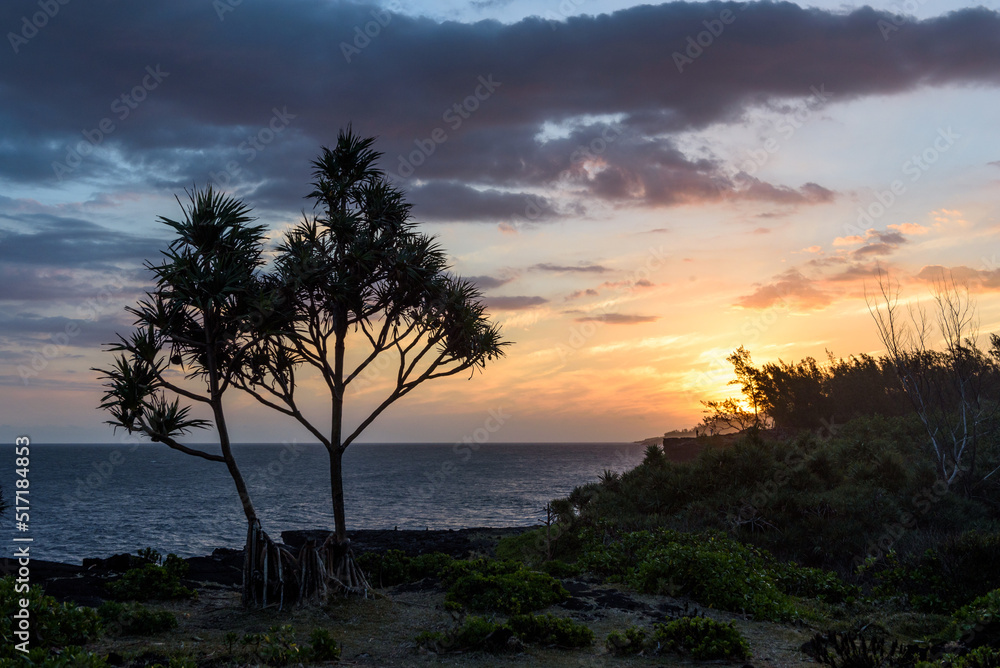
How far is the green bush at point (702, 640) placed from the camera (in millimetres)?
8812

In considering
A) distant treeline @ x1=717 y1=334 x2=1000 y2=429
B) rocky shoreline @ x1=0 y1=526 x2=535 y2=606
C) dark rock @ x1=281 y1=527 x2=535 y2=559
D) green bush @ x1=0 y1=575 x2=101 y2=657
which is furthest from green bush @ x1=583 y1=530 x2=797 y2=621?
distant treeline @ x1=717 y1=334 x2=1000 y2=429

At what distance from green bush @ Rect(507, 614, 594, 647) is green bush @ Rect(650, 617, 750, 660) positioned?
985 mm

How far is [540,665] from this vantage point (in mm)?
8805

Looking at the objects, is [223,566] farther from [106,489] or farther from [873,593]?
[106,489]

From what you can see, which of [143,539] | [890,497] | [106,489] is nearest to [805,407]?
[890,497]

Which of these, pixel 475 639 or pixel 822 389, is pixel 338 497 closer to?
pixel 475 639

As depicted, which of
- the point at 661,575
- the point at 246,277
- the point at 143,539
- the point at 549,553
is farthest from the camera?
the point at 143,539

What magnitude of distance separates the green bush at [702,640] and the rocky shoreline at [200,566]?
25.6 ft

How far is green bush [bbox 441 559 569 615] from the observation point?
11.5 m

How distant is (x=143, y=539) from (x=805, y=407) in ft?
144

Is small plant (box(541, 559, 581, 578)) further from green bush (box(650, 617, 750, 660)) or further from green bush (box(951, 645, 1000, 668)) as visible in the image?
green bush (box(951, 645, 1000, 668))

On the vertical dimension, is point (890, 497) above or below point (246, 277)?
below

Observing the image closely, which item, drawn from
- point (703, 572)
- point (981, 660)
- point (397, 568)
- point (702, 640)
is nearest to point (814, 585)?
point (703, 572)

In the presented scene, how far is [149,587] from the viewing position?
13273mm
